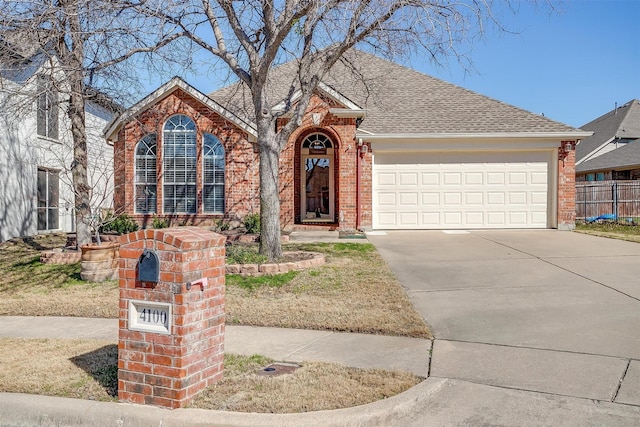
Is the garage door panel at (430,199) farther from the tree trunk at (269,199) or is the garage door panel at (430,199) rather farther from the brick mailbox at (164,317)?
the brick mailbox at (164,317)

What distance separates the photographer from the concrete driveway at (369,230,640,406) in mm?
4535

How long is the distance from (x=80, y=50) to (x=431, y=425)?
10304mm

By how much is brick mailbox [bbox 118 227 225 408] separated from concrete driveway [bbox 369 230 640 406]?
7.20 ft

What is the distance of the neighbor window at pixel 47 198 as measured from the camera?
17.9 metres

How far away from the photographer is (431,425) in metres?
3.73

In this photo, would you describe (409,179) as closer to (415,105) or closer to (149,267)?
(415,105)

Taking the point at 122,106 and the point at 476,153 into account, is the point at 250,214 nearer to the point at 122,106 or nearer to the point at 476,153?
the point at 122,106

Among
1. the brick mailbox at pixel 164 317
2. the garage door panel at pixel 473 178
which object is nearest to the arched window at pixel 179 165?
the garage door panel at pixel 473 178

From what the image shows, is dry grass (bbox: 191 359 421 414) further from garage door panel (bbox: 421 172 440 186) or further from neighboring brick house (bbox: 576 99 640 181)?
neighboring brick house (bbox: 576 99 640 181)

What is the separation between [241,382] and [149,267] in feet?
4.18

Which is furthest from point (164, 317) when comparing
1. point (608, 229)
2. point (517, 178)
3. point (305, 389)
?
point (608, 229)

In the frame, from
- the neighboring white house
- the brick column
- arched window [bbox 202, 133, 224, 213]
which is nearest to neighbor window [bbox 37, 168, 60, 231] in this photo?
the neighboring white house

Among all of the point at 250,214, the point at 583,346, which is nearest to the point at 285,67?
the point at 250,214

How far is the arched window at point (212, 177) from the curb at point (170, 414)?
11.1m
